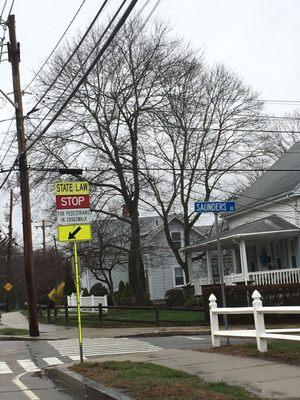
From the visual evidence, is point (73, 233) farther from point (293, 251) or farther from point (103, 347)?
point (293, 251)

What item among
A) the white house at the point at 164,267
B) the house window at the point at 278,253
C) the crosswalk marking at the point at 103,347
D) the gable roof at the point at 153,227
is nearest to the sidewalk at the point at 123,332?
the crosswalk marking at the point at 103,347

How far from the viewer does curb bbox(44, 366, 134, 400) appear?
319 inches

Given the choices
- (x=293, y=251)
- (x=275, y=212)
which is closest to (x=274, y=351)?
(x=293, y=251)

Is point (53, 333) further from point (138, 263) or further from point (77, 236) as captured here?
point (77, 236)

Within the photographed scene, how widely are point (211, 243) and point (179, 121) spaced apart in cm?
698

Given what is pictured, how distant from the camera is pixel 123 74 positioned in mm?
30203

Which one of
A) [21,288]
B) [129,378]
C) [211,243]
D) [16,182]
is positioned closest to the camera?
[129,378]

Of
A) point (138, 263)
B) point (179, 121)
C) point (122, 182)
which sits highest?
point (179, 121)

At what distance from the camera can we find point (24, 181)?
75.8 feet

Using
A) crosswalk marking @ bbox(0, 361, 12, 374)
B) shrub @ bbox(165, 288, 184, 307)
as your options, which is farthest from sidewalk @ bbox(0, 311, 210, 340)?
shrub @ bbox(165, 288, 184, 307)

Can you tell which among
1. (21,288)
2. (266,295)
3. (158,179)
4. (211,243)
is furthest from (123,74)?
(21,288)

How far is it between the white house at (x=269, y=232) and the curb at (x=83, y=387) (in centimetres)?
1775

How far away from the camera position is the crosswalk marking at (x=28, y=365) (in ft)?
41.8

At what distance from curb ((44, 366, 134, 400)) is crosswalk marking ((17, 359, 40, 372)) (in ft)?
3.59
